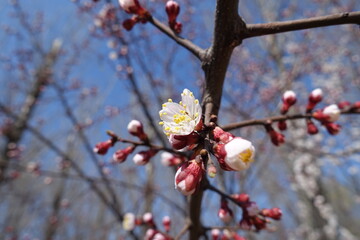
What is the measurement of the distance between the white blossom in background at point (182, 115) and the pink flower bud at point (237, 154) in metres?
0.13

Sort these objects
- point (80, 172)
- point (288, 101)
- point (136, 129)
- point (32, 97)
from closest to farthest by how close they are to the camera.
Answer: point (136, 129) < point (288, 101) < point (80, 172) < point (32, 97)

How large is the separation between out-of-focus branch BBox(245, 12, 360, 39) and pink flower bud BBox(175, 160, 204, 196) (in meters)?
0.47

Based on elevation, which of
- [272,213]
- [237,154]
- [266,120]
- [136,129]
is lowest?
[272,213]

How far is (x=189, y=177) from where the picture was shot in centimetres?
75

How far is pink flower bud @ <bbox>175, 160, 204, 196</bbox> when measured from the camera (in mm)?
748

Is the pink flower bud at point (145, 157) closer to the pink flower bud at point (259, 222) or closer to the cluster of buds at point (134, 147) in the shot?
the cluster of buds at point (134, 147)

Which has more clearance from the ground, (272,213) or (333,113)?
(333,113)

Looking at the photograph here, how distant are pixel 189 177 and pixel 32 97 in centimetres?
912

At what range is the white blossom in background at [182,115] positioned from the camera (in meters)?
0.87

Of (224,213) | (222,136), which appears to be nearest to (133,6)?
(222,136)

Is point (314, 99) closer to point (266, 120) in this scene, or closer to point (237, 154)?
point (266, 120)

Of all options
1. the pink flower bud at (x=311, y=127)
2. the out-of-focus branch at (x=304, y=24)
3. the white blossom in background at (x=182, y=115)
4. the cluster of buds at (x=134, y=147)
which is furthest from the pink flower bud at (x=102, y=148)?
the pink flower bud at (x=311, y=127)

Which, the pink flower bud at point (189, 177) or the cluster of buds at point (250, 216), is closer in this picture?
the pink flower bud at point (189, 177)

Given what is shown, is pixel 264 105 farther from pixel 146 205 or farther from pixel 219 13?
pixel 219 13
